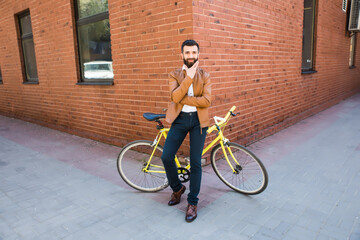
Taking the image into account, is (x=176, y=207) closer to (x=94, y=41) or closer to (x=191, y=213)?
(x=191, y=213)

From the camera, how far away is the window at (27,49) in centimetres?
805

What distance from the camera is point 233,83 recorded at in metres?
5.03

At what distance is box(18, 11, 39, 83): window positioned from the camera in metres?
8.05

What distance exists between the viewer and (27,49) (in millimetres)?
8328

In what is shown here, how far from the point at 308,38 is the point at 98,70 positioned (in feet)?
20.5

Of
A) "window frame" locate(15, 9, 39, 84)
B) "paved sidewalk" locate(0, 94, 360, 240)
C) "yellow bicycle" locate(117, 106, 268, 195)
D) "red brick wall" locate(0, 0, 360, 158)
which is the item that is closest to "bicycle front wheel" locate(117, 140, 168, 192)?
"yellow bicycle" locate(117, 106, 268, 195)

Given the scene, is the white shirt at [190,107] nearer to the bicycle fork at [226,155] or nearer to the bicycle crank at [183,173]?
the bicycle fork at [226,155]

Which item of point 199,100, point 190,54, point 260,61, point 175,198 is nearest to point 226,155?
point 175,198

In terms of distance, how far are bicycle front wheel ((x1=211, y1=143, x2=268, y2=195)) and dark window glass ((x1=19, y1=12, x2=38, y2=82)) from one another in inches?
265

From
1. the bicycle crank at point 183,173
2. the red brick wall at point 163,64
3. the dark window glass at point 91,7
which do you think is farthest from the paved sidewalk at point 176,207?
the dark window glass at point 91,7

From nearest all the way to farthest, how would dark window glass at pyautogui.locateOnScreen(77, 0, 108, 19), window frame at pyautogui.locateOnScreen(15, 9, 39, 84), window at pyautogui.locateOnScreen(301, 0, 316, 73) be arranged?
1. dark window glass at pyautogui.locateOnScreen(77, 0, 108, 19)
2. window frame at pyautogui.locateOnScreen(15, 9, 39, 84)
3. window at pyautogui.locateOnScreen(301, 0, 316, 73)

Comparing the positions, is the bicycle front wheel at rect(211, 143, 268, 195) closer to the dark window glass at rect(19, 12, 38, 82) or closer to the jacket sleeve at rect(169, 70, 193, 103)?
the jacket sleeve at rect(169, 70, 193, 103)

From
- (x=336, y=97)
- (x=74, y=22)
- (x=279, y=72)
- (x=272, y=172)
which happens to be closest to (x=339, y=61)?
(x=336, y=97)

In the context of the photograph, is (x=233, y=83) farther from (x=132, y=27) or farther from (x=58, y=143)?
(x=58, y=143)
